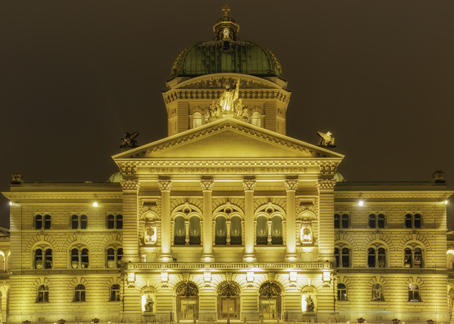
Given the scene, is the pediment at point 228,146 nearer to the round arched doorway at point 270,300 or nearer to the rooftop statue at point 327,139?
the rooftop statue at point 327,139

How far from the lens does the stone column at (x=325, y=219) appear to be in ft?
216

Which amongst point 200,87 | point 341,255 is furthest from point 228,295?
point 200,87

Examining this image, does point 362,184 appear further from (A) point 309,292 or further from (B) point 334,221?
(A) point 309,292

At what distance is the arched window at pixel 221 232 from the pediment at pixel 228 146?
655 cm

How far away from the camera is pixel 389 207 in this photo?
2857 inches

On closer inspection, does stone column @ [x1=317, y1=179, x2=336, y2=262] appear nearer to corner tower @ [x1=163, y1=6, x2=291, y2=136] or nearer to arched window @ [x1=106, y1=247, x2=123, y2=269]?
corner tower @ [x1=163, y1=6, x2=291, y2=136]

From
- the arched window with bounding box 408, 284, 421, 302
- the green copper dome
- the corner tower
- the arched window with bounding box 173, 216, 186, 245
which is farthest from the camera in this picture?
the green copper dome

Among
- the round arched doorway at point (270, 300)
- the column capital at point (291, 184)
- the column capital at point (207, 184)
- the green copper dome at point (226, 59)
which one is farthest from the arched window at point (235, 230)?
the green copper dome at point (226, 59)

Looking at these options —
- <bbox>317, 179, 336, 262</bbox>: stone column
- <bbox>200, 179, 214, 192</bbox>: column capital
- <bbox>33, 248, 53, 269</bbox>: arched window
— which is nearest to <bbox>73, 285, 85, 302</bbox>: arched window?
<bbox>33, 248, 53, 269</bbox>: arched window

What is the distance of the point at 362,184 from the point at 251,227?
559 inches

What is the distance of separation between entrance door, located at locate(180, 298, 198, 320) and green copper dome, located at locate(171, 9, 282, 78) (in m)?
27.4

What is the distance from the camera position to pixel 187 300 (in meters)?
65.4

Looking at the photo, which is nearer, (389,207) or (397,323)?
(397,323)

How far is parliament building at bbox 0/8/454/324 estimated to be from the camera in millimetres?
64812
